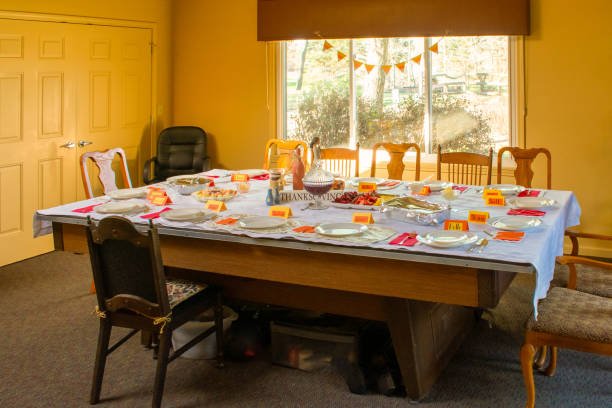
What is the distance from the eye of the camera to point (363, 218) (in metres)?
2.92

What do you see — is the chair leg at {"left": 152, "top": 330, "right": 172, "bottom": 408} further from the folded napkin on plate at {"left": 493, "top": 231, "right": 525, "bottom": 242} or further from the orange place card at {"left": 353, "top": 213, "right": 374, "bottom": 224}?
the folded napkin on plate at {"left": 493, "top": 231, "right": 525, "bottom": 242}

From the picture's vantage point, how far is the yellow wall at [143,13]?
5.05m

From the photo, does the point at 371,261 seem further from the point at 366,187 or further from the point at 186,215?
the point at 366,187

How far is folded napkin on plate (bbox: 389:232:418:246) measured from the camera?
256cm

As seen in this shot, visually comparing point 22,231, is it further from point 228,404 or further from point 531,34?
point 531,34

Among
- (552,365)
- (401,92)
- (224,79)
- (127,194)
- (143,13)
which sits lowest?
(552,365)

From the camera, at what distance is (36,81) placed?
16.8 feet

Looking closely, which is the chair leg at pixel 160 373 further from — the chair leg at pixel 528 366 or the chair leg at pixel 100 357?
the chair leg at pixel 528 366

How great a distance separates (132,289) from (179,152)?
350 centimetres

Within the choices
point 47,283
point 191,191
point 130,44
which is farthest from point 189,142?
point 191,191

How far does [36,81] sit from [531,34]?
3737mm

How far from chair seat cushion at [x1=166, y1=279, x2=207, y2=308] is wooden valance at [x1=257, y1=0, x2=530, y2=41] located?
10.3 ft

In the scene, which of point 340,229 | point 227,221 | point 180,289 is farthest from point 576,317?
point 180,289

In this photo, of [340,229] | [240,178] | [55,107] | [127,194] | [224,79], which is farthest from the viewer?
[224,79]
